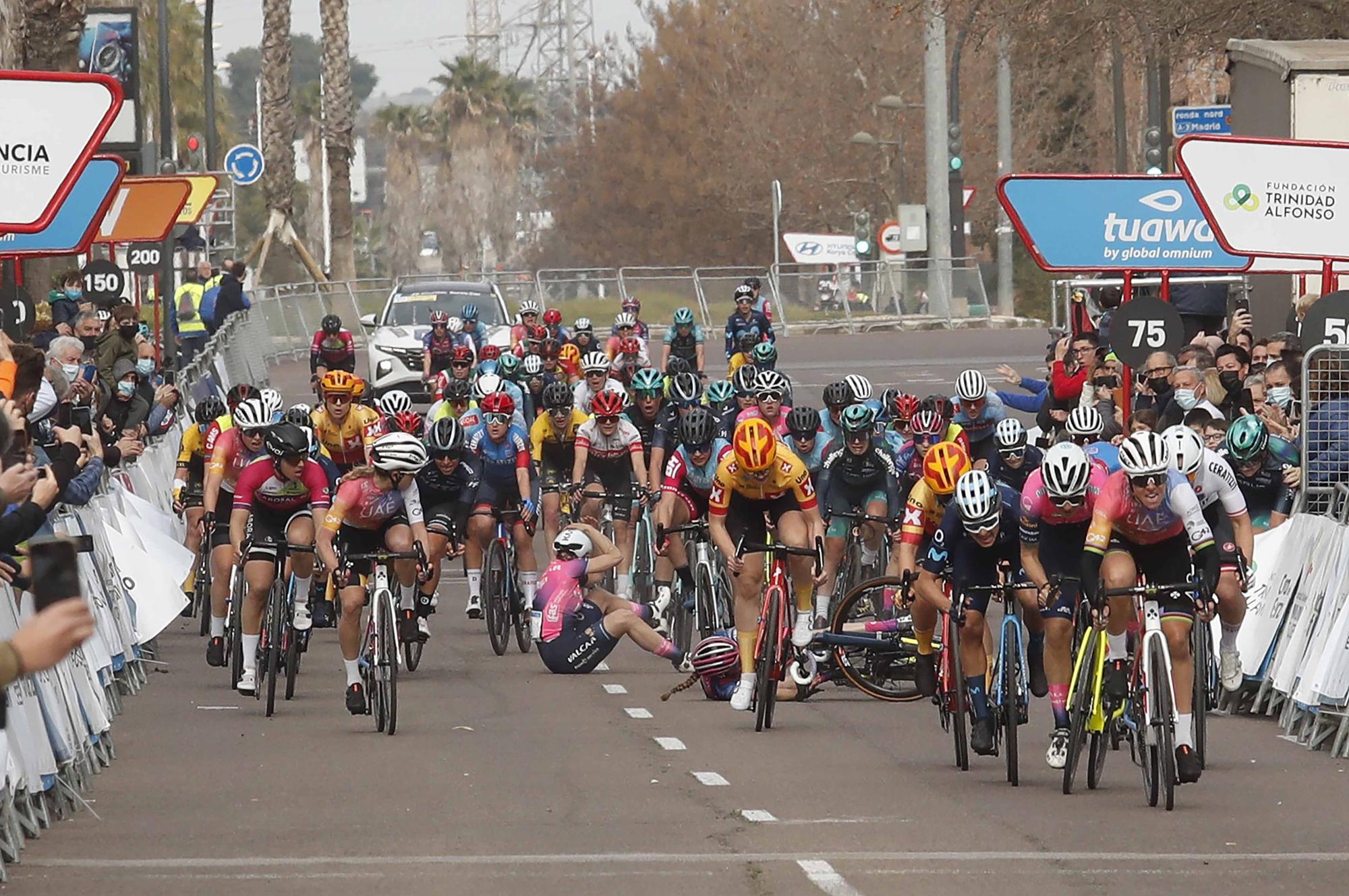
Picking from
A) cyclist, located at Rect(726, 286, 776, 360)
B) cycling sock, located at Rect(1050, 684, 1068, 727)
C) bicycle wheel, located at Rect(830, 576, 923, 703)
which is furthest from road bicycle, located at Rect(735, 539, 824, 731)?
cyclist, located at Rect(726, 286, 776, 360)

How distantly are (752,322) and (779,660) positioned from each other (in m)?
17.9

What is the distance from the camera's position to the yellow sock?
15281mm

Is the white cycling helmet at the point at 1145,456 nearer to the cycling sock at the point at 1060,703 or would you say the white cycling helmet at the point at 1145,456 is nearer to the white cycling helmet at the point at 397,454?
the cycling sock at the point at 1060,703

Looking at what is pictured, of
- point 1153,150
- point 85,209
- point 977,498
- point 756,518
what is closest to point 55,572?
point 977,498

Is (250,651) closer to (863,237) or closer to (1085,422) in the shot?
(1085,422)

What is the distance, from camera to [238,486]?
16.2 metres

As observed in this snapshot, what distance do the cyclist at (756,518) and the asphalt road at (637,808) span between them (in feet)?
1.85

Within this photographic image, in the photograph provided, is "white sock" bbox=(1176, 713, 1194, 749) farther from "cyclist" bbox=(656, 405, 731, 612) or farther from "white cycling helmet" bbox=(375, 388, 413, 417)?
"white cycling helmet" bbox=(375, 388, 413, 417)

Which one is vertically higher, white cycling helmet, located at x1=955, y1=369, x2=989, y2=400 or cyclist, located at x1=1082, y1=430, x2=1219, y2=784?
white cycling helmet, located at x1=955, y1=369, x2=989, y2=400

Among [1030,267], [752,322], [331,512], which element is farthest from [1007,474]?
[1030,267]

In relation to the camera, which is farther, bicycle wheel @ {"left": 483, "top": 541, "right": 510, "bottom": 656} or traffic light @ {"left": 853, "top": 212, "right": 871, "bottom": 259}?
traffic light @ {"left": 853, "top": 212, "right": 871, "bottom": 259}

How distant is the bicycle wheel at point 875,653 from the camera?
15703 millimetres

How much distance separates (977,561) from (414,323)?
89.9ft

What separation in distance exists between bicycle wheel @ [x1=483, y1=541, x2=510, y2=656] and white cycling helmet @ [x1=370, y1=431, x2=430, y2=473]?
3.20m
